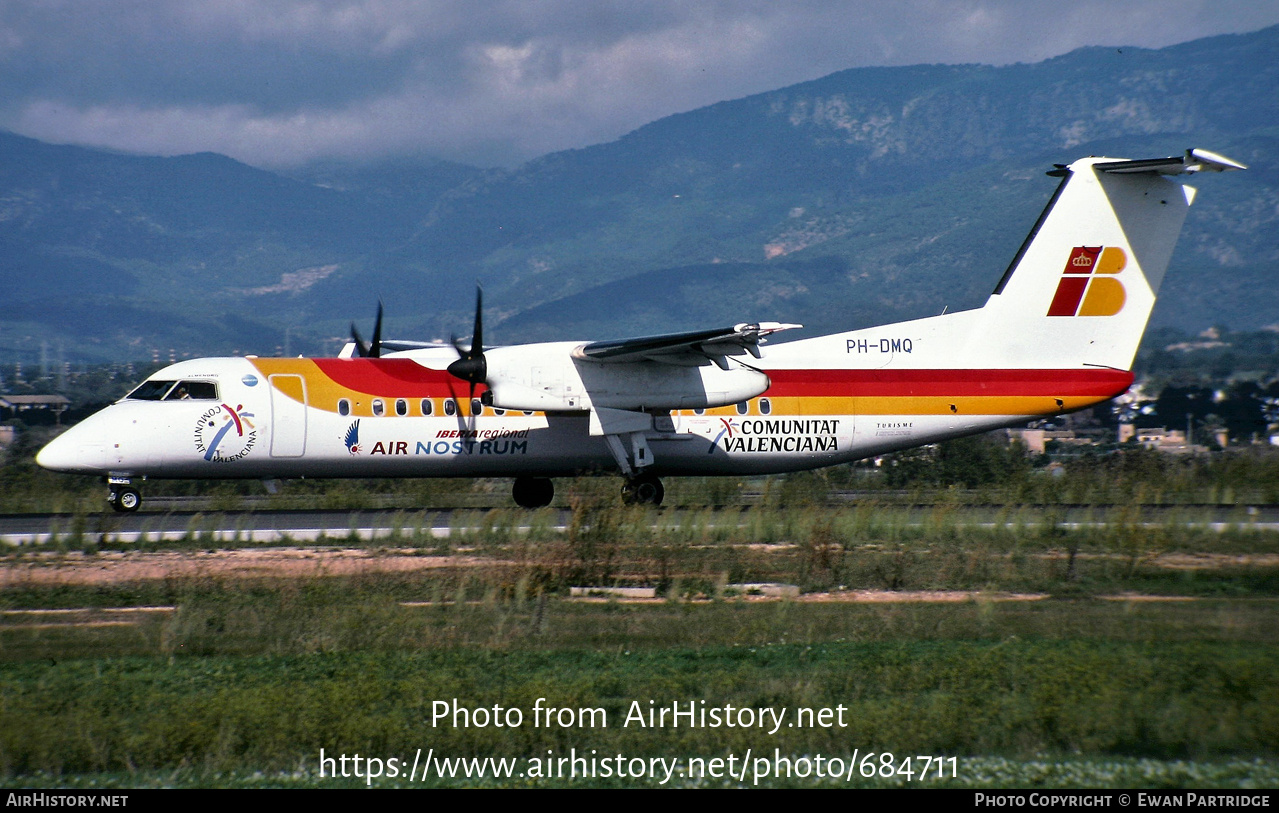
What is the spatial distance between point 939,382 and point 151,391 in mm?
14014

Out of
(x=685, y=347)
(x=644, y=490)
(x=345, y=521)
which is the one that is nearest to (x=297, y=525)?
(x=345, y=521)

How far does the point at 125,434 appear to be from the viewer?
18484 mm

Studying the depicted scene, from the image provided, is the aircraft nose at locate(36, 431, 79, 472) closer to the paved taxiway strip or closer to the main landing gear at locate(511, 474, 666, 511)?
the paved taxiway strip

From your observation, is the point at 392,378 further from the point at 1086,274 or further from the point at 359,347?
the point at 1086,274

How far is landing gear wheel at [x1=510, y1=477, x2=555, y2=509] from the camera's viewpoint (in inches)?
830

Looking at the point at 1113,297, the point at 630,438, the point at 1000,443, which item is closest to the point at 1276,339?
the point at 1000,443

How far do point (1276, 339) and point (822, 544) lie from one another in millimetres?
51167

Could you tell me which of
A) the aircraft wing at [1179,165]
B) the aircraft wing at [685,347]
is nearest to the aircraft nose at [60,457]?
the aircraft wing at [685,347]

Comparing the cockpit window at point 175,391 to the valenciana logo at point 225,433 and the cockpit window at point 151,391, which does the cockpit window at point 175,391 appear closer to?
the cockpit window at point 151,391

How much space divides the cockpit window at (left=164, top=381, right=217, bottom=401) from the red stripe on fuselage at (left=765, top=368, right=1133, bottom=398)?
9.87m

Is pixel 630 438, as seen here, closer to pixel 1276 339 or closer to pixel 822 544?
pixel 822 544

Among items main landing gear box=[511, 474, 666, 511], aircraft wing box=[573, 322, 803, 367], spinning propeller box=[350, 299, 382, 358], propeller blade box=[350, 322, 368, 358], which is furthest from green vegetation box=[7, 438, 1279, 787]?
propeller blade box=[350, 322, 368, 358]

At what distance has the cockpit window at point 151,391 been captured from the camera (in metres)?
18.9
